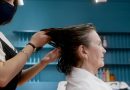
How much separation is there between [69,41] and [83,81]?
0.20 m

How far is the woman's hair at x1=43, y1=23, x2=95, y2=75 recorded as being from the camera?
4.34ft

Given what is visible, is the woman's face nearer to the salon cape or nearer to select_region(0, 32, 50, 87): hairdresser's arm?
the salon cape

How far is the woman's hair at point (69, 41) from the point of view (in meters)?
1.32

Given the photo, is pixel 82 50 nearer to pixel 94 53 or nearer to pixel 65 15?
pixel 94 53

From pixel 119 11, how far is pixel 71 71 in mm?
5380

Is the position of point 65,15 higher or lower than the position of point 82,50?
higher

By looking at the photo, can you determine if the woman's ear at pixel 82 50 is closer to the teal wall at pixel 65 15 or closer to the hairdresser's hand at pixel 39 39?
the hairdresser's hand at pixel 39 39

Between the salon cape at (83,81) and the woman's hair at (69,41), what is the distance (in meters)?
0.04

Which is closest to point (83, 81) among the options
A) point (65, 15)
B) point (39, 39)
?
point (39, 39)

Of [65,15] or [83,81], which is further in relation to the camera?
[65,15]

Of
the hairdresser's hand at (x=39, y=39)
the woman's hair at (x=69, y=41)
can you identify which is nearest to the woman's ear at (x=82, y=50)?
the woman's hair at (x=69, y=41)

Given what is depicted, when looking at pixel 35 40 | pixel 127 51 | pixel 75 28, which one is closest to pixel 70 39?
pixel 75 28

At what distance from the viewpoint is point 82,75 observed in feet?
4.18

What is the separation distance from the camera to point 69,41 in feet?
4.35
